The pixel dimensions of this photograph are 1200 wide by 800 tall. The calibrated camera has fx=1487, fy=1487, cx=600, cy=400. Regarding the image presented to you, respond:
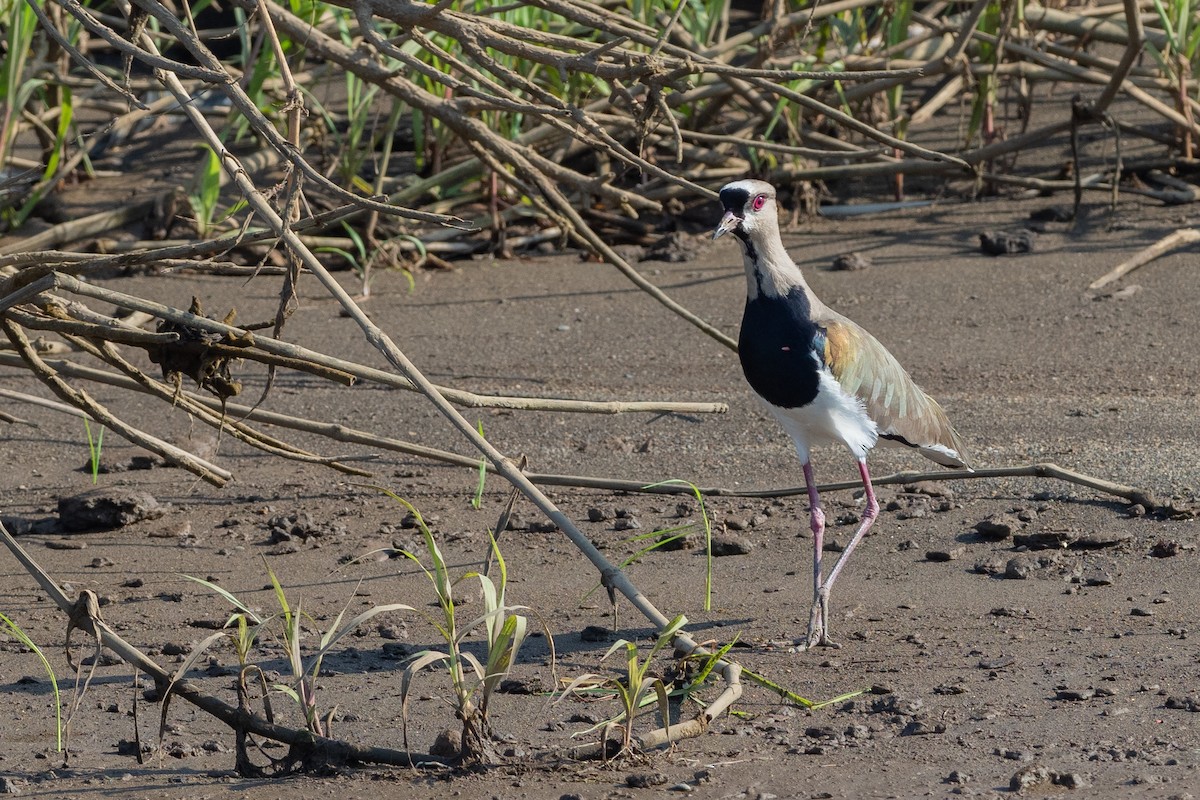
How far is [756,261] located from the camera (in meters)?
4.03

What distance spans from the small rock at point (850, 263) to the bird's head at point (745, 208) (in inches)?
112

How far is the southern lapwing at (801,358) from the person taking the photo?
3.98m

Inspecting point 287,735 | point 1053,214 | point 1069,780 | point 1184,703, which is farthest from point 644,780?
point 1053,214

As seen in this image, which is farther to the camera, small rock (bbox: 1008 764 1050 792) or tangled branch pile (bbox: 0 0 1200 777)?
tangled branch pile (bbox: 0 0 1200 777)

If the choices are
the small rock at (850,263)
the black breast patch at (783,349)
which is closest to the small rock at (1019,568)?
the black breast patch at (783,349)

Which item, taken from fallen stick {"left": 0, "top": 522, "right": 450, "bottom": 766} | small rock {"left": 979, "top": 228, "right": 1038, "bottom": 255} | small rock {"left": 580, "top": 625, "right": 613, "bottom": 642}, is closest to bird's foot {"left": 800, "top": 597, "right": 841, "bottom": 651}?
small rock {"left": 580, "top": 625, "right": 613, "bottom": 642}

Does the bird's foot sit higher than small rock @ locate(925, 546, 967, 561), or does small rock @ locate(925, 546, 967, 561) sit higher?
small rock @ locate(925, 546, 967, 561)

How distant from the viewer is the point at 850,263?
22.3 ft

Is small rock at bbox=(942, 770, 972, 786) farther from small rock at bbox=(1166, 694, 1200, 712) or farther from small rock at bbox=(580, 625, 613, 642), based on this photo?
small rock at bbox=(580, 625, 613, 642)

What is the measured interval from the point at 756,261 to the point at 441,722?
59.5 inches

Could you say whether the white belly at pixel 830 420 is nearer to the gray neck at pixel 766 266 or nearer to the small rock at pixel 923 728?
the gray neck at pixel 766 266

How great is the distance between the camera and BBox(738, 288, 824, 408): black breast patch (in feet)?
13.1

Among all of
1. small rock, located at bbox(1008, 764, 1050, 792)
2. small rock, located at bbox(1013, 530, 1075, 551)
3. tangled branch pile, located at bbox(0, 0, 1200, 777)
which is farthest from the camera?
tangled branch pile, located at bbox(0, 0, 1200, 777)

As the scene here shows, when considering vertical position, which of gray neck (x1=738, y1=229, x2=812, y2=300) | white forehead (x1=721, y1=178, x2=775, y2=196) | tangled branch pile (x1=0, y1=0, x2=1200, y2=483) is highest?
tangled branch pile (x1=0, y1=0, x2=1200, y2=483)
